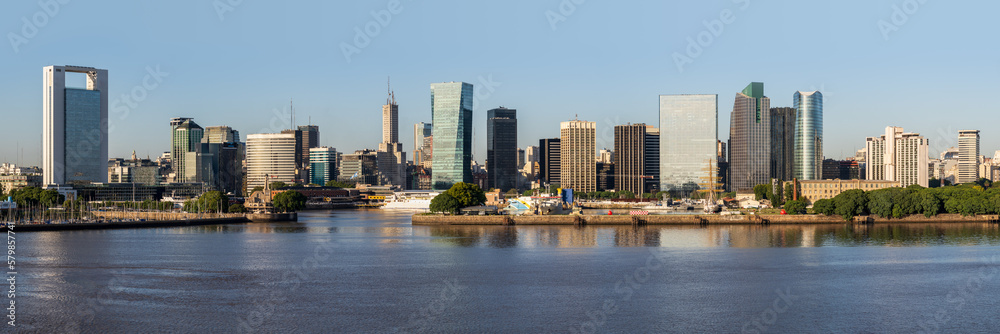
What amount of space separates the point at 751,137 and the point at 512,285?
142322 millimetres

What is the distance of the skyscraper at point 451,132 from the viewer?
168 metres

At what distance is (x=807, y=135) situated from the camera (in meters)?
172

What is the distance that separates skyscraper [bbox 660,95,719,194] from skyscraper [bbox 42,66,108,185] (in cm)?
9699

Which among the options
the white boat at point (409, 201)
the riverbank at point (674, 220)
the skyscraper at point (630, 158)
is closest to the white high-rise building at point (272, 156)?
the white boat at point (409, 201)

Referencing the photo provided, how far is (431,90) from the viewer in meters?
172

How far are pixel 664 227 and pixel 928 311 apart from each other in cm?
4236

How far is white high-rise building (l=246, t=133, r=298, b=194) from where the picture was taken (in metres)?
194

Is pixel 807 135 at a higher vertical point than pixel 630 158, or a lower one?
higher

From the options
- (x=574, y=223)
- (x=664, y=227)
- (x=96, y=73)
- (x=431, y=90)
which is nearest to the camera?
(x=664, y=227)

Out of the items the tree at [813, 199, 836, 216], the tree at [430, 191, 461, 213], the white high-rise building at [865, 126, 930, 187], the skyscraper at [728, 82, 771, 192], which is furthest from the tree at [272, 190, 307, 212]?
the white high-rise building at [865, 126, 930, 187]

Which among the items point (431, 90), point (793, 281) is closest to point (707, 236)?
point (793, 281)

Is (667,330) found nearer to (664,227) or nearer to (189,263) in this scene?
(189,263)

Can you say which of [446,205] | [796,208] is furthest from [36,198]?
[796,208]

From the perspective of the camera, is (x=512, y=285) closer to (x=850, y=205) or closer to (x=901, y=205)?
(x=850, y=205)
